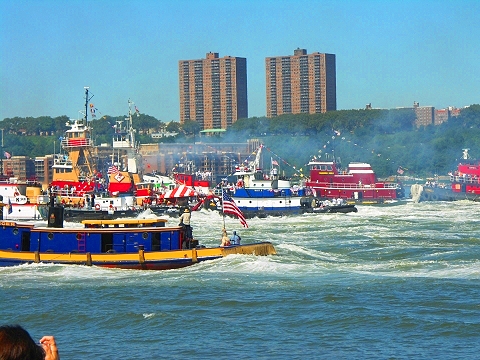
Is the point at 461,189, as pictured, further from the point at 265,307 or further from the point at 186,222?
the point at 265,307

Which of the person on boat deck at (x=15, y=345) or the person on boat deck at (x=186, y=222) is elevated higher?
the person on boat deck at (x=15, y=345)

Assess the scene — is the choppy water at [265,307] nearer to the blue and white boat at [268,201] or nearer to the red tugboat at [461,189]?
the blue and white boat at [268,201]

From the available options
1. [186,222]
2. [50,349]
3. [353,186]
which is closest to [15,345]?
[50,349]

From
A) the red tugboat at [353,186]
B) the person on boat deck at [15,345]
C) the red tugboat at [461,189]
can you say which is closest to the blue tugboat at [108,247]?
the person on boat deck at [15,345]

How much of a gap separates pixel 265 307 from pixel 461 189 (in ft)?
261

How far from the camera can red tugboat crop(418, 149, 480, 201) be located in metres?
99.9

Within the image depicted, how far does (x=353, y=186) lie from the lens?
4023 inches

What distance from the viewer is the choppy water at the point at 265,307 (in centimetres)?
2184

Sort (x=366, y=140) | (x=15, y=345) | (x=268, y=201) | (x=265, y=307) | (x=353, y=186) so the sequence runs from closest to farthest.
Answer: (x=15, y=345), (x=265, y=307), (x=268, y=201), (x=353, y=186), (x=366, y=140)

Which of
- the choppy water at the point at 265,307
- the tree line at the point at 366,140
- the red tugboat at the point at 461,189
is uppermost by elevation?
the tree line at the point at 366,140

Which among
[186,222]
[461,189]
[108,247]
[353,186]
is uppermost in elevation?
[186,222]

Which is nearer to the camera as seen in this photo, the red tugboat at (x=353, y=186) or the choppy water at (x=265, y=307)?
the choppy water at (x=265, y=307)

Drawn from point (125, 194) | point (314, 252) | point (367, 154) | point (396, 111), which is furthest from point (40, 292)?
point (396, 111)

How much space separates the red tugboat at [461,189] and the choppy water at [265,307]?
60189mm
